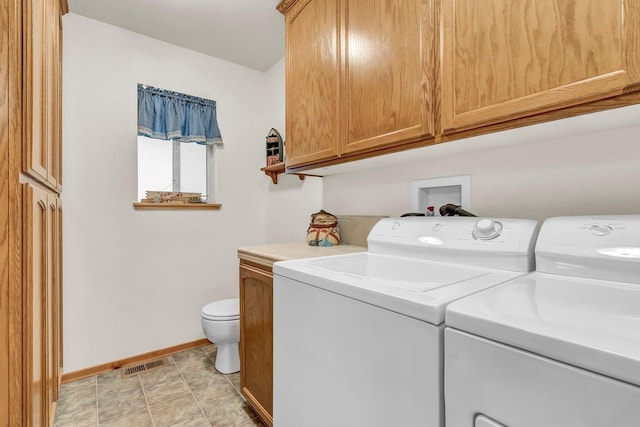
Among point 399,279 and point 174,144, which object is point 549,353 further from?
point 174,144

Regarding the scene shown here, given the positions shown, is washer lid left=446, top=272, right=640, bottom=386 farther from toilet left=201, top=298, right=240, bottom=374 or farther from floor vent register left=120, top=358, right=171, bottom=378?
floor vent register left=120, top=358, right=171, bottom=378

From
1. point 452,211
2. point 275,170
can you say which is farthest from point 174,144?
point 452,211

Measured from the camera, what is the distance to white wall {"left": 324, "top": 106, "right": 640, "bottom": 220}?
3.26 feet

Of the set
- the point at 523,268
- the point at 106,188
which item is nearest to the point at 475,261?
the point at 523,268

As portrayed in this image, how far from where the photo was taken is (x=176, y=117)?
8.39 ft

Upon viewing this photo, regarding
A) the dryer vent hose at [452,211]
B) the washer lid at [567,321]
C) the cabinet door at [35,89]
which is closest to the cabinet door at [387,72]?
the dryer vent hose at [452,211]

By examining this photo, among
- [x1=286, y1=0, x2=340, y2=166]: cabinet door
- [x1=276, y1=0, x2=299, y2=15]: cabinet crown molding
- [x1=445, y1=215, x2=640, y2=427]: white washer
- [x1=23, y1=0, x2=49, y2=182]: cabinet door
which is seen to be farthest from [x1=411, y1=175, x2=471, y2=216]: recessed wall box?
[x1=23, y1=0, x2=49, y2=182]: cabinet door

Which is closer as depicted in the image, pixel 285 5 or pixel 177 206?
pixel 285 5

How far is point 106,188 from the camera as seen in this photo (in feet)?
7.43

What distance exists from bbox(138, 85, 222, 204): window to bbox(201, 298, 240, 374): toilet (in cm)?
103

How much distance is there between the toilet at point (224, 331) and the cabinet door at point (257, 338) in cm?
38

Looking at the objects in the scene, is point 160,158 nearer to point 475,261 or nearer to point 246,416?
point 246,416

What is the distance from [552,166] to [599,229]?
38cm

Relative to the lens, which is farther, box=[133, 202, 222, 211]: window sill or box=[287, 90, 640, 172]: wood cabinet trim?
box=[133, 202, 222, 211]: window sill
